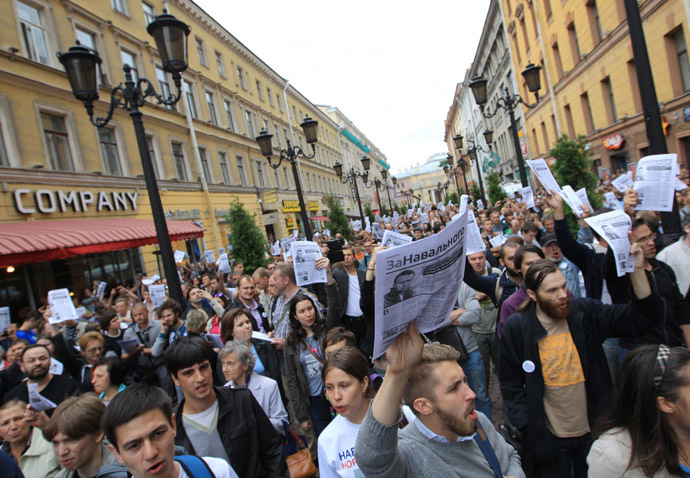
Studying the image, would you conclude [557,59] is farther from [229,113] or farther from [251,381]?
[251,381]

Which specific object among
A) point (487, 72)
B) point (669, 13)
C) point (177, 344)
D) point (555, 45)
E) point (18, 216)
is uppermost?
point (487, 72)

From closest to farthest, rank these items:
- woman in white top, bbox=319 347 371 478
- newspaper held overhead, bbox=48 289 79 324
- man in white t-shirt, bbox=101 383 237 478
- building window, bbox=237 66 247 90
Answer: man in white t-shirt, bbox=101 383 237 478 < woman in white top, bbox=319 347 371 478 < newspaper held overhead, bbox=48 289 79 324 < building window, bbox=237 66 247 90

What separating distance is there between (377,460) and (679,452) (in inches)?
53.4

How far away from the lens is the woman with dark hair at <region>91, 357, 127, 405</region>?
3854 mm

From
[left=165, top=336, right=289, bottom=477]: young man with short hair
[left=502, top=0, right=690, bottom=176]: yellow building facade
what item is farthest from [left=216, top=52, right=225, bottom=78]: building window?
[left=165, top=336, right=289, bottom=477]: young man with short hair

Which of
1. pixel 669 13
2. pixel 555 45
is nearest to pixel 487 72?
pixel 555 45

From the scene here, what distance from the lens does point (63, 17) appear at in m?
15.0

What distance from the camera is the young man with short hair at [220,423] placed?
279 cm

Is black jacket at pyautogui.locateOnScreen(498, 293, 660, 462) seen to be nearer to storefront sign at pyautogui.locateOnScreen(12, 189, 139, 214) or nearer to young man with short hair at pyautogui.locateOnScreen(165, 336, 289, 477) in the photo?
young man with short hair at pyautogui.locateOnScreen(165, 336, 289, 477)

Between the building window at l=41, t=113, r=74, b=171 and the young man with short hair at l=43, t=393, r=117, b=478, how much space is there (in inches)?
544

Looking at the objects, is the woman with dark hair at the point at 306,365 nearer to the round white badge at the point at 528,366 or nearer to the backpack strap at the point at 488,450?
the round white badge at the point at 528,366

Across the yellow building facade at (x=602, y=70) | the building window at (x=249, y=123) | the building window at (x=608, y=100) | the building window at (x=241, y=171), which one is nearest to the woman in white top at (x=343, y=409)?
the yellow building facade at (x=602, y=70)

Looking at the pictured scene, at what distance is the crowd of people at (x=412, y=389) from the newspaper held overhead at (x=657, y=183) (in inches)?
5.6

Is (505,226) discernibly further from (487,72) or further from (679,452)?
(487,72)
